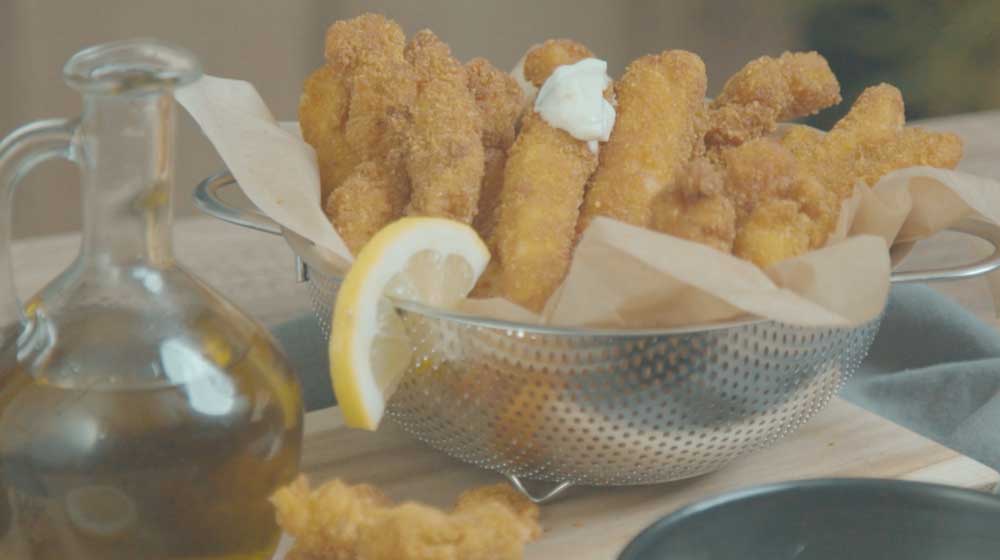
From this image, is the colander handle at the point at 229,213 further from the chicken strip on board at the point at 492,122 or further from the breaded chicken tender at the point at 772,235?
the breaded chicken tender at the point at 772,235

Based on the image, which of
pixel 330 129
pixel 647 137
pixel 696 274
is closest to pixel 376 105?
pixel 330 129

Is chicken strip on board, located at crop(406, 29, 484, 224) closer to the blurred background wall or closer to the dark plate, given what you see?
the dark plate

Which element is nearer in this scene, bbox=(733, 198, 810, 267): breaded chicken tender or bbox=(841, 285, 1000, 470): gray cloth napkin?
bbox=(733, 198, 810, 267): breaded chicken tender

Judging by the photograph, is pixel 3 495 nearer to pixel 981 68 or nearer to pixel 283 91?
pixel 283 91

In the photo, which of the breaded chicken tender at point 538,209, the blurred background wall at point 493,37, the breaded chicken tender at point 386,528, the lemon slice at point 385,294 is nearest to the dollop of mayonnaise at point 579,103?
the breaded chicken tender at point 538,209

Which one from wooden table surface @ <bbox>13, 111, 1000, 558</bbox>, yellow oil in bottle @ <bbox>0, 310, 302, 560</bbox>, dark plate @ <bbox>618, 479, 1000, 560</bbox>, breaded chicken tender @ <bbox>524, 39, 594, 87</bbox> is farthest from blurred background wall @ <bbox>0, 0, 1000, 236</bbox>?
dark plate @ <bbox>618, 479, 1000, 560</bbox>

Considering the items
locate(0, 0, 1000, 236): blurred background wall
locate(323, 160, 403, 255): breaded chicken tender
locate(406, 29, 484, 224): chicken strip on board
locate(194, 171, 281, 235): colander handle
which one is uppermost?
locate(406, 29, 484, 224): chicken strip on board

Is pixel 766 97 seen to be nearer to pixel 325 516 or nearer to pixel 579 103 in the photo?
pixel 579 103
